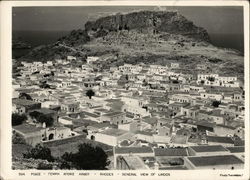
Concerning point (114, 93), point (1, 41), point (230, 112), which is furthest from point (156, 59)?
point (1, 41)

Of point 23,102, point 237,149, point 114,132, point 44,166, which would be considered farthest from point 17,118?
point 237,149

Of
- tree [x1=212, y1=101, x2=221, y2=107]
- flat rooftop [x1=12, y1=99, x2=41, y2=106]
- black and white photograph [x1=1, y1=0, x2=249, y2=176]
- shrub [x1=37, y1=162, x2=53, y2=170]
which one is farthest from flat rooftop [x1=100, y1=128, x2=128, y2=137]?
tree [x1=212, y1=101, x2=221, y2=107]

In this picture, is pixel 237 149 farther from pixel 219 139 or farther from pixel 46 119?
pixel 46 119

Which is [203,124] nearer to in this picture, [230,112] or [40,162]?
[230,112]

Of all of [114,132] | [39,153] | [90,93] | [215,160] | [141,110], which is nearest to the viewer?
[215,160]

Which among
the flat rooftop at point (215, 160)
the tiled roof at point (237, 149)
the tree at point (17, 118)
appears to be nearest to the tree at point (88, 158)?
the tree at point (17, 118)

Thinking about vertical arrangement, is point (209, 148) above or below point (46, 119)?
below

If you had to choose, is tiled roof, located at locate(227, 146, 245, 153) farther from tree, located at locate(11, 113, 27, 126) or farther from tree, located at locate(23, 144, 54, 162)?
tree, located at locate(11, 113, 27, 126)
